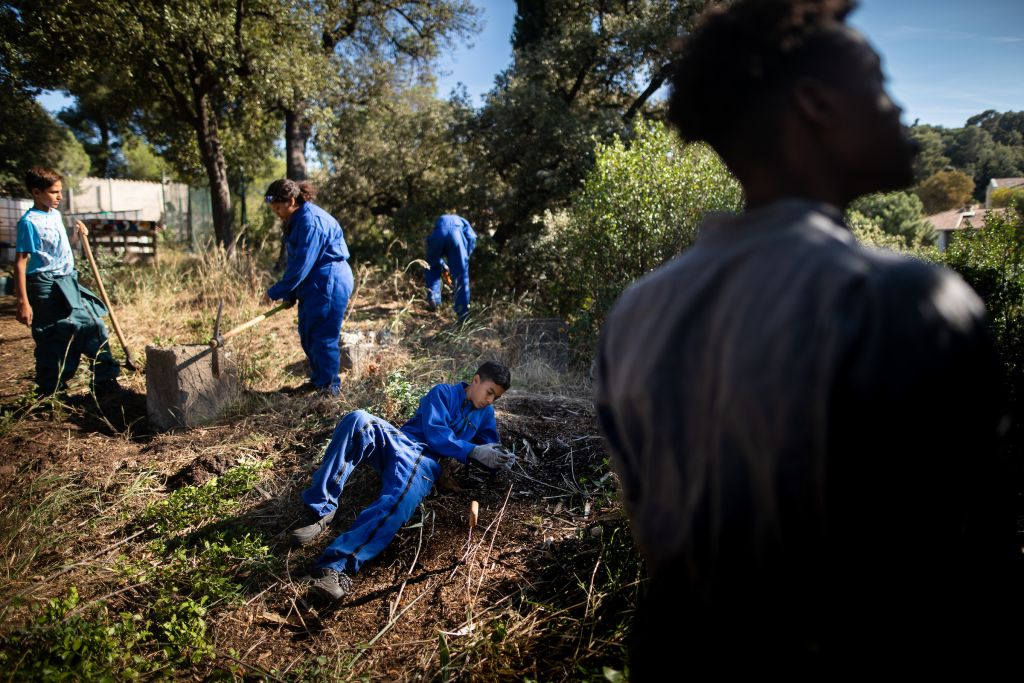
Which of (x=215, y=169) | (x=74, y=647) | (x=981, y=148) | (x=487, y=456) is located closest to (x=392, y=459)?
(x=487, y=456)

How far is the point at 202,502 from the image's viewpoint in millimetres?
3549

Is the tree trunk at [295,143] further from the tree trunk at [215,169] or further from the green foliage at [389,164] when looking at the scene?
the tree trunk at [215,169]

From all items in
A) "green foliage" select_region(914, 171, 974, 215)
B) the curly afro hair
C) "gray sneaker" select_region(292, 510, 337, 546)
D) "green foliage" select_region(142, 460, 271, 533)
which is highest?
"green foliage" select_region(914, 171, 974, 215)

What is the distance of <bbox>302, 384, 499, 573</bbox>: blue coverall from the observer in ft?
9.95

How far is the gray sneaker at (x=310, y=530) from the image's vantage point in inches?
125

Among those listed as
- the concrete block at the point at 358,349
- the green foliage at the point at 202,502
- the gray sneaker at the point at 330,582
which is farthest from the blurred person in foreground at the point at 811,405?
the concrete block at the point at 358,349

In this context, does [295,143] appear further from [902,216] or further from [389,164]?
[902,216]

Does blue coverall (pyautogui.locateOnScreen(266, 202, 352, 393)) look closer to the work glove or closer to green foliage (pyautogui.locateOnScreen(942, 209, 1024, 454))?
the work glove

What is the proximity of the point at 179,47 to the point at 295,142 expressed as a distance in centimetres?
303

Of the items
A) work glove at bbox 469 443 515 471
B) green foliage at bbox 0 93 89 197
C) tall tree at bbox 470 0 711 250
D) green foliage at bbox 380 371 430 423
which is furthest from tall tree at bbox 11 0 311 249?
work glove at bbox 469 443 515 471

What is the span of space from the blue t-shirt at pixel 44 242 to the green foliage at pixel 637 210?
474 cm

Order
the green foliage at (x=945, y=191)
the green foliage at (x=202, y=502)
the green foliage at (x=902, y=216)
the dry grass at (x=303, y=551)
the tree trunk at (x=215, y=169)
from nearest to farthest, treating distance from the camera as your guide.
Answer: the dry grass at (x=303, y=551), the green foliage at (x=202, y=502), the tree trunk at (x=215, y=169), the green foliage at (x=902, y=216), the green foliage at (x=945, y=191)

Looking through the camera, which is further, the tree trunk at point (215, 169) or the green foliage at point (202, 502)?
the tree trunk at point (215, 169)

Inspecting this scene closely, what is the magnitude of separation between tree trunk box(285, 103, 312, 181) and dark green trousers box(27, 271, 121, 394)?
6.96 m
